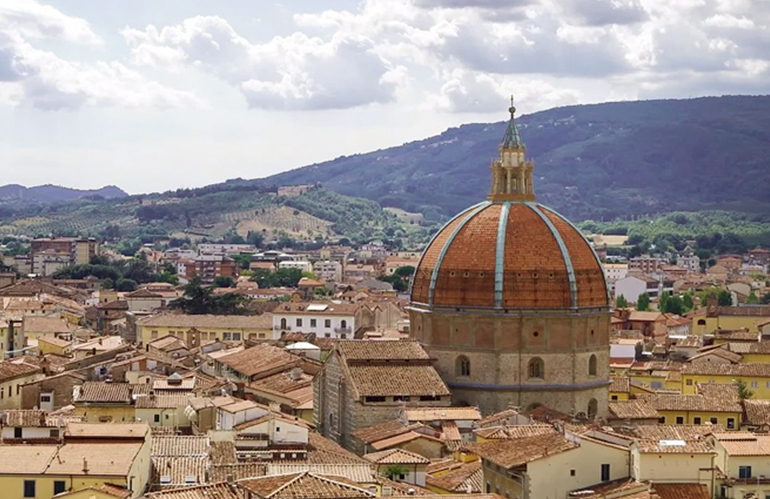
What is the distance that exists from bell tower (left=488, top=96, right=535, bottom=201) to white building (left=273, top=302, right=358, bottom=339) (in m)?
42.4

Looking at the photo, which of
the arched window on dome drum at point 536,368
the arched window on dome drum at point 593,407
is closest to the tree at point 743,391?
the arched window on dome drum at point 593,407

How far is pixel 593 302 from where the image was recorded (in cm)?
6272

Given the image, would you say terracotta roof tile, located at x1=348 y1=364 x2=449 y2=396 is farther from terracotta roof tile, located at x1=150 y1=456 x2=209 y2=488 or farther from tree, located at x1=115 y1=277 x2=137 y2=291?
tree, located at x1=115 y1=277 x2=137 y2=291

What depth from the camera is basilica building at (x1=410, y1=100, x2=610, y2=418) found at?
202 ft

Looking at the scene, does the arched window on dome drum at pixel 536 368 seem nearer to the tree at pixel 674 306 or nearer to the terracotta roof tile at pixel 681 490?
the terracotta roof tile at pixel 681 490

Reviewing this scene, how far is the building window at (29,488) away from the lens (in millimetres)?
36438

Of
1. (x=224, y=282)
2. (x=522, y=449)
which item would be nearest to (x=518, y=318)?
(x=522, y=449)

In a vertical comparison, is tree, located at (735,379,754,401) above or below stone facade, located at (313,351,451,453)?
below

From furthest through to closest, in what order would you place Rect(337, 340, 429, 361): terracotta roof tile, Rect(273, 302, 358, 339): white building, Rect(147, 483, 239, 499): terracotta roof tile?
Rect(273, 302, 358, 339): white building → Rect(337, 340, 429, 361): terracotta roof tile → Rect(147, 483, 239, 499): terracotta roof tile

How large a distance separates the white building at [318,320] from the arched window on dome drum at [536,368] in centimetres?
4575

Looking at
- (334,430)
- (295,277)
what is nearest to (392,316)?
(334,430)

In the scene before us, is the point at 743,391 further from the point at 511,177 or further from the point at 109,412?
the point at 109,412

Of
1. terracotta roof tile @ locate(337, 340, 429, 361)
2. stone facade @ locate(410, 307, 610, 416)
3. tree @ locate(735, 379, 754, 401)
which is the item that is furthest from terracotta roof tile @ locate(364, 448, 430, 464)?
tree @ locate(735, 379, 754, 401)

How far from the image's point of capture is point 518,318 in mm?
61594
